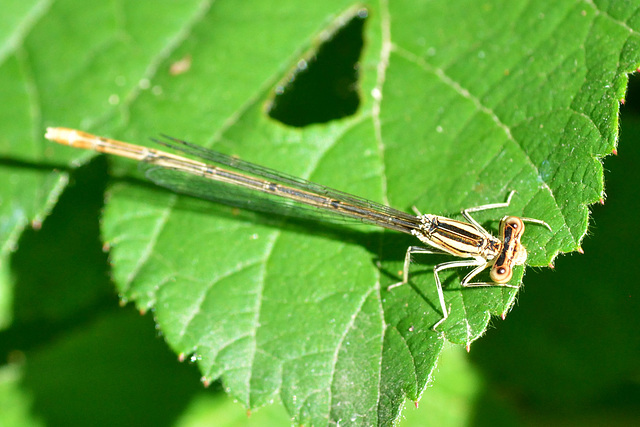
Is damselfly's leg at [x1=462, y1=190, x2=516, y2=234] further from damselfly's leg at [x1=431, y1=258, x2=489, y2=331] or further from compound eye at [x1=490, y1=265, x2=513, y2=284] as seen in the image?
compound eye at [x1=490, y1=265, x2=513, y2=284]

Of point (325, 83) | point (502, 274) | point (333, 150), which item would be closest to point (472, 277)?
point (502, 274)

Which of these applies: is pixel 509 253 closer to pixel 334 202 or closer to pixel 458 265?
pixel 458 265

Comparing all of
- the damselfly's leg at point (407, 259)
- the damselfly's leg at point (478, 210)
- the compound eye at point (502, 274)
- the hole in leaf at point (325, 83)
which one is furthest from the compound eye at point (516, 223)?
the hole in leaf at point (325, 83)

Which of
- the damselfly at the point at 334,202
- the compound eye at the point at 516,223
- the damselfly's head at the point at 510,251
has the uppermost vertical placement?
the compound eye at the point at 516,223

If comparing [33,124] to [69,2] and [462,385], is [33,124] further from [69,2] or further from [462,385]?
[462,385]

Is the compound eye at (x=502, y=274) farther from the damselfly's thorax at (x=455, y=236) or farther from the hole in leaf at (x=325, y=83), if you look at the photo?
the hole in leaf at (x=325, y=83)

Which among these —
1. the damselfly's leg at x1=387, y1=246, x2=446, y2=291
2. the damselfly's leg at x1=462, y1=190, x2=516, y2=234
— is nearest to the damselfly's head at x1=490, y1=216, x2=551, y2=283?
the damselfly's leg at x1=462, y1=190, x2=516, y2=234
